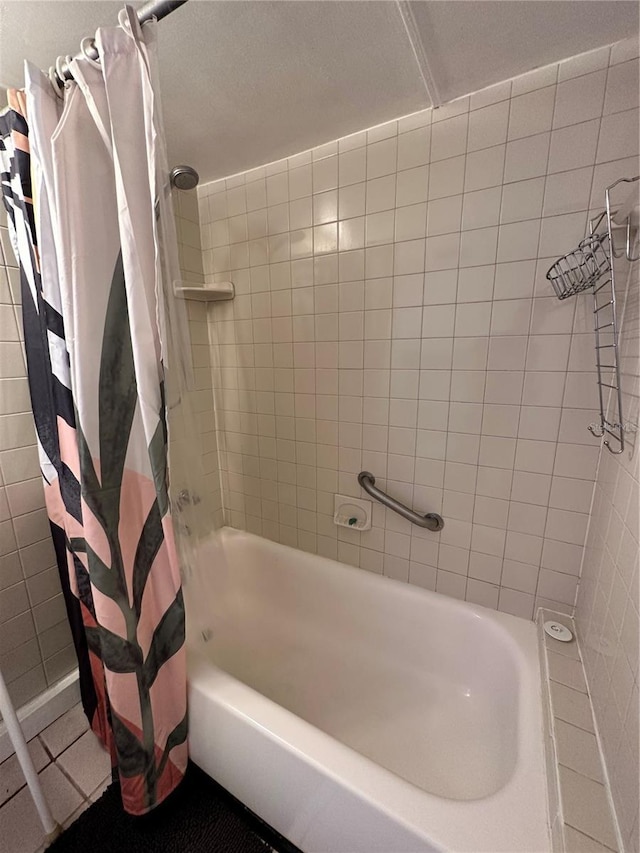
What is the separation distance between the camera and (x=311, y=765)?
0.77 m

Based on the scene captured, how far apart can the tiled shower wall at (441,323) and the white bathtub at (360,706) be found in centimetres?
17

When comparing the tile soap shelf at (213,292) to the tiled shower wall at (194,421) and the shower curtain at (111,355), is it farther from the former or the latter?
the shower curtain at (111,355)

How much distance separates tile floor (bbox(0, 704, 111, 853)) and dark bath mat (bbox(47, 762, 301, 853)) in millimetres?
58

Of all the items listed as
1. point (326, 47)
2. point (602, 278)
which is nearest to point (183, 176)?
point (326, 47)

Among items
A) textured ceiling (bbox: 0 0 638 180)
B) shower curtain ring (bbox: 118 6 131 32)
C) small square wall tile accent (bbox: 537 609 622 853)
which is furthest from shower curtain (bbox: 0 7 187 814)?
small square wall tile accent (bbox: 537 609 622 853)

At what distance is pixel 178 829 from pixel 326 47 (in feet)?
7.17

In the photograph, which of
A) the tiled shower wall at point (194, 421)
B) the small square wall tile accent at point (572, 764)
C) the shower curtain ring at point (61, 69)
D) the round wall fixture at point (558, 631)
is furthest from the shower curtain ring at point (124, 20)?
the round wall fixture at point (558, 631)

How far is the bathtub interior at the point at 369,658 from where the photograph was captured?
1053 mm

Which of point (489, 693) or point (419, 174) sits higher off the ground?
point (419, 174)

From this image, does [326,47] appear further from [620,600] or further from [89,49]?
[620,600]

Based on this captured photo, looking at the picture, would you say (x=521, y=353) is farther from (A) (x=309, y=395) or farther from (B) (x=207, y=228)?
(B) (x=207, y=228)

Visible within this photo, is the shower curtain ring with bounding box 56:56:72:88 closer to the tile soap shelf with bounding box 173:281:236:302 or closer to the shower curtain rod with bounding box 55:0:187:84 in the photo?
the shower curtain rod with bounding box 55:0:187:84

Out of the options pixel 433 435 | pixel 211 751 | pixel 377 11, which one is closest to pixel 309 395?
pixel 433 435

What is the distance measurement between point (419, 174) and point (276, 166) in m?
0.60
